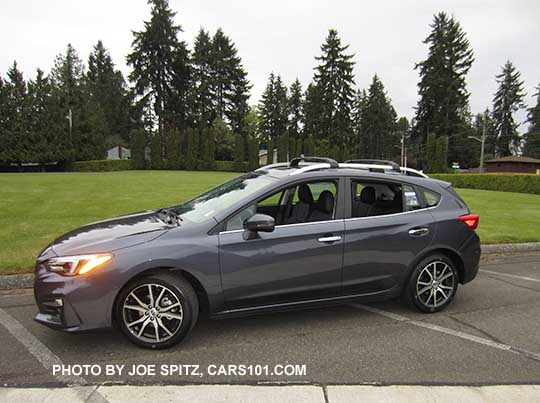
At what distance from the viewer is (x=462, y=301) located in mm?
4457

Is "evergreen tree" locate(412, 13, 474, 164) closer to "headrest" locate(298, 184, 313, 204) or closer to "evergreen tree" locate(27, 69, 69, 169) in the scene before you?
"evergreen tree" locate(27, 69, 69, 169)

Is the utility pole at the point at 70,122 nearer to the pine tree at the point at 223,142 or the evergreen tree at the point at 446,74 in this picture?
the pine tree at the point at 223,142

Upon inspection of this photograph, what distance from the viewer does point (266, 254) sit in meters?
3.36

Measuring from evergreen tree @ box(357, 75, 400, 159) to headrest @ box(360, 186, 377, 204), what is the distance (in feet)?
248

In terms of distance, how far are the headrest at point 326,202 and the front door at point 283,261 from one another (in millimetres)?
29

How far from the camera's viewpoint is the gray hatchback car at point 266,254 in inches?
119

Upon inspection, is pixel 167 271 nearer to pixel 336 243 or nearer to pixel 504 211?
pixel 336 243

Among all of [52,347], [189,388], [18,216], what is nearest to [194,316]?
[189,388]

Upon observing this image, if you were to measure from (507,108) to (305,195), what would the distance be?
81215 mm

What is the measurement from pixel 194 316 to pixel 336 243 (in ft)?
4.92

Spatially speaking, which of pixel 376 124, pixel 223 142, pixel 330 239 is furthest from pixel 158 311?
pixel 376 124

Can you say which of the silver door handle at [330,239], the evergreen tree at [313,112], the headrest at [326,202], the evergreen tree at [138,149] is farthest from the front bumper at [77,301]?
the evergreen tree at [313,112]

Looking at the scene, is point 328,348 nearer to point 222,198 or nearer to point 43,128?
point 222,198

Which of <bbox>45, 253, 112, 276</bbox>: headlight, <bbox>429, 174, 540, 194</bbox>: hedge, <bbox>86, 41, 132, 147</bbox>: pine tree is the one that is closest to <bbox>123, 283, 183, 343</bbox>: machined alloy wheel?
<bbox>45, 253, 112, 276</bbox>: headlight
